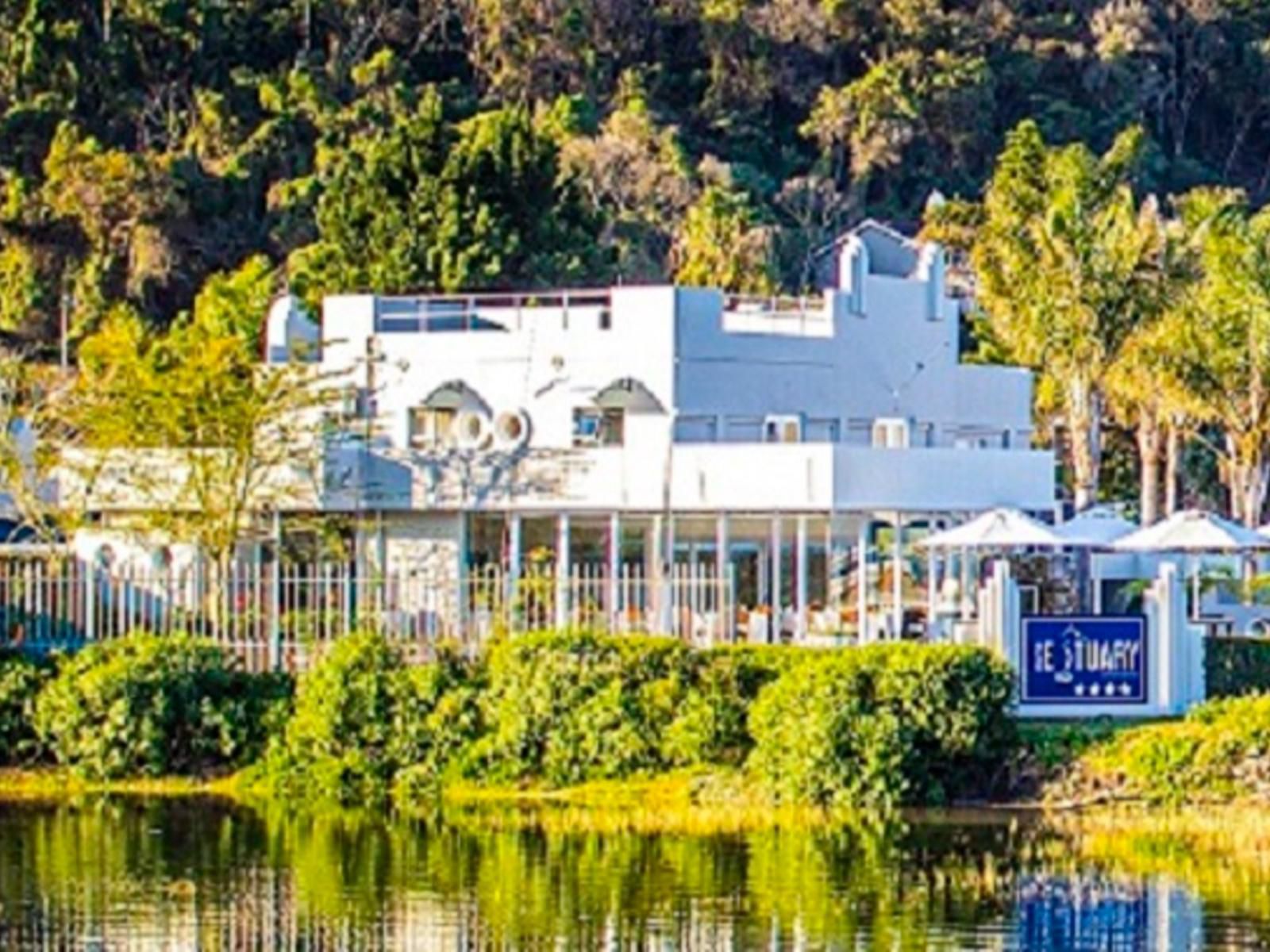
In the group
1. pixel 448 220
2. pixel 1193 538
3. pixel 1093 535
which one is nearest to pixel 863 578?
pixel 1093 535

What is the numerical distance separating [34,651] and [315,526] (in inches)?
298

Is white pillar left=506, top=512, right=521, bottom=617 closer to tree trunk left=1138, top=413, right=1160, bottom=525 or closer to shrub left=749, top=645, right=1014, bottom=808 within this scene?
shrub left=749, top=645, right=1014, bottom=808

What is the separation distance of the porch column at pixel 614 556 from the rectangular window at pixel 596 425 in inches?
57.5

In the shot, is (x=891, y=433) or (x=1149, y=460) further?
(x=1149, y=460)

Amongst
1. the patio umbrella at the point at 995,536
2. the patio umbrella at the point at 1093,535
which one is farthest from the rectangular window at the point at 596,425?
the patio umbrella at the point at 1093,535

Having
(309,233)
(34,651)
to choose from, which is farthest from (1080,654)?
(309,233)

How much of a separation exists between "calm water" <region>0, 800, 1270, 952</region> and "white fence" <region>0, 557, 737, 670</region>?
5296 millimetres

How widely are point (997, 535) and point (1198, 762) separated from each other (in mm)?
8279

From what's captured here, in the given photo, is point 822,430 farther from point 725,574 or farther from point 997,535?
point 997,535

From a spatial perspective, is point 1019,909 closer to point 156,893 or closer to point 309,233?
point 156,893

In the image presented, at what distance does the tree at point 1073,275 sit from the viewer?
6259 centimetres

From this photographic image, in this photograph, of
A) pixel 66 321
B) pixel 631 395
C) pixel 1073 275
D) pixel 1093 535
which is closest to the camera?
pixel 1093 535

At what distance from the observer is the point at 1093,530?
54.3 m

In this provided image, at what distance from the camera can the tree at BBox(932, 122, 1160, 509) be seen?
62594 mm
